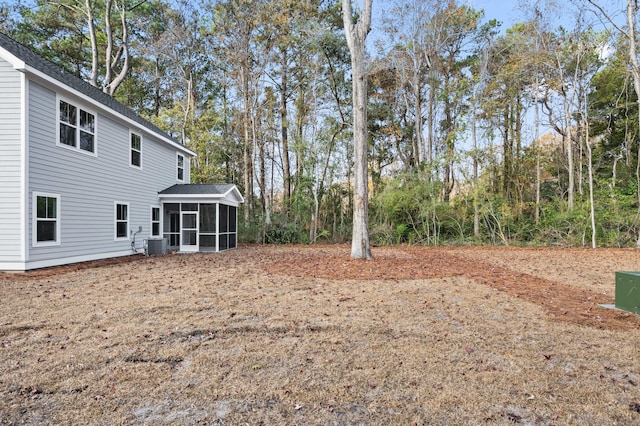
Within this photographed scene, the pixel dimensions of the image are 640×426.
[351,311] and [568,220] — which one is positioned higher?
[568,220]

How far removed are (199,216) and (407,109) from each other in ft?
40.5

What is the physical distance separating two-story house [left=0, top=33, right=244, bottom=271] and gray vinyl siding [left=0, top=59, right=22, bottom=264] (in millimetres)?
21

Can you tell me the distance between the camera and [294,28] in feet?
55.5

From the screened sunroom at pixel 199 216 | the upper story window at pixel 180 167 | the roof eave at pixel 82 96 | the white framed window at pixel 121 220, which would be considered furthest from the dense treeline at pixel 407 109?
the white framed window at pixel 121 220

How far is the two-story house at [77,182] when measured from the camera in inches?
291

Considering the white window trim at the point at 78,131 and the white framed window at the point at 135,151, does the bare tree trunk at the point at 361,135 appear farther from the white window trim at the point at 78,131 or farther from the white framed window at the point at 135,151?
the white framed window at the point at 135,151

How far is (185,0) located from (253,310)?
64.1ft

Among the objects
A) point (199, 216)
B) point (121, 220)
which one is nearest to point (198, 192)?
point (199, 216)

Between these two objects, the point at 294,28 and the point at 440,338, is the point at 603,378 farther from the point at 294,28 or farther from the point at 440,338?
the point at 294,28

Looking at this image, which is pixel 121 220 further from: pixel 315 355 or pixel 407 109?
pixel 407 109

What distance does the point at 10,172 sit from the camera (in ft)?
24.2

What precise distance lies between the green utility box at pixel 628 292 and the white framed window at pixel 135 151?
12259 millimetres

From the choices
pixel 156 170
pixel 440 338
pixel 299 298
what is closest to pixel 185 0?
pixel 156 170

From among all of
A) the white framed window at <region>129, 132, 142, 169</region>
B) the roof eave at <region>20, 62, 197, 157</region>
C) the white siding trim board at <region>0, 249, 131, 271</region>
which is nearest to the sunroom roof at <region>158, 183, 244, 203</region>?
the white framed window at <region>129, 132, 142, 169</region>
